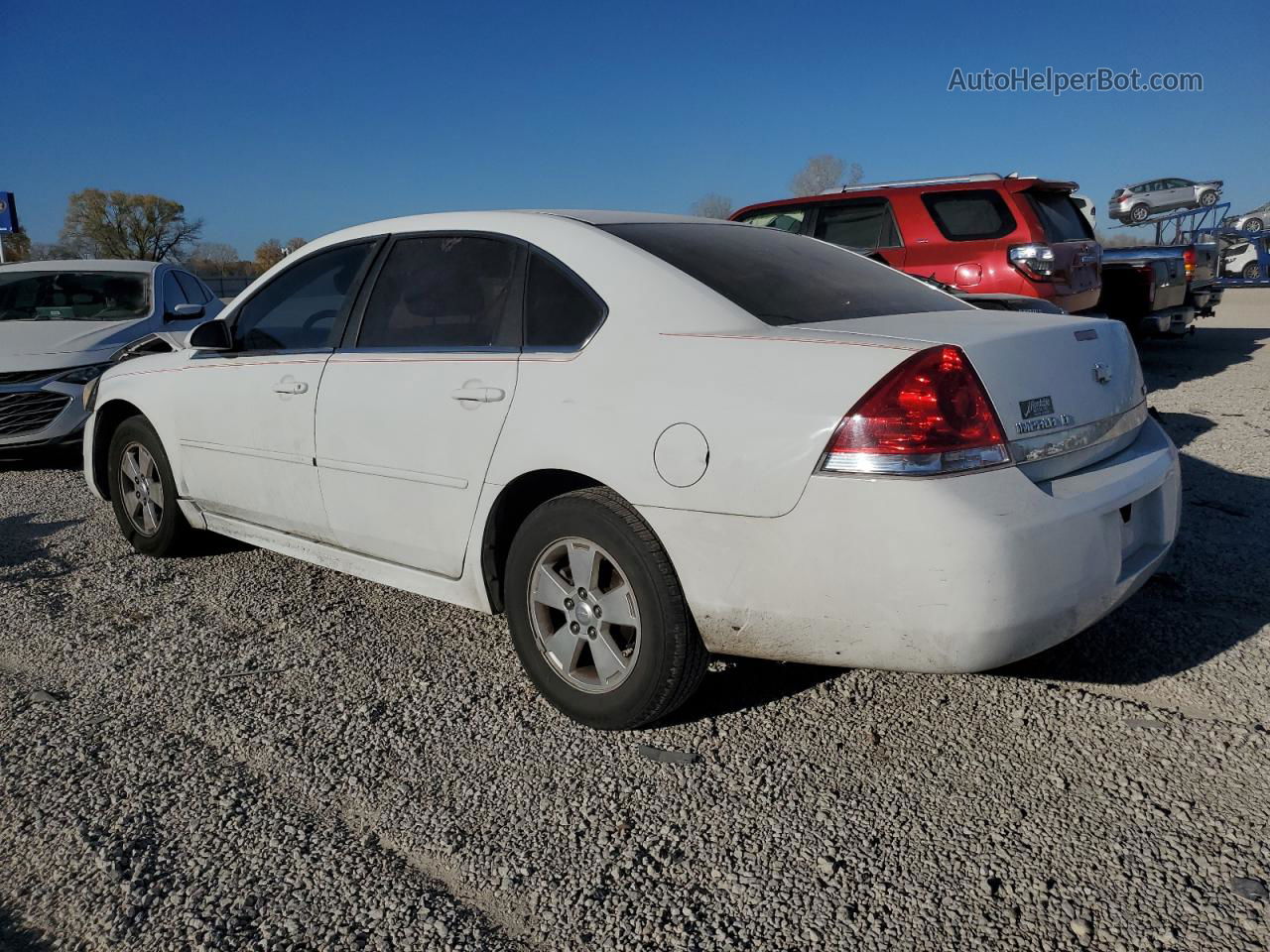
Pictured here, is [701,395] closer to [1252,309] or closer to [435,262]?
[435,262]

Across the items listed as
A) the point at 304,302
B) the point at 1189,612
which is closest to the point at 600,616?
the point at 304,302

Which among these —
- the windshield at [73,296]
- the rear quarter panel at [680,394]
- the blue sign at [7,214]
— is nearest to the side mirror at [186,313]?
the windshield at [73,296]

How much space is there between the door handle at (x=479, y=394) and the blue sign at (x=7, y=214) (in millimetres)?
25466

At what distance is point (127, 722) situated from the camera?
302cm

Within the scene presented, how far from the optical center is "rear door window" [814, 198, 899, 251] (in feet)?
29.3

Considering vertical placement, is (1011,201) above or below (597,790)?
above

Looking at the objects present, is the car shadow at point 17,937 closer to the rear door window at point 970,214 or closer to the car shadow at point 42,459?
the car shadow at point 42,459

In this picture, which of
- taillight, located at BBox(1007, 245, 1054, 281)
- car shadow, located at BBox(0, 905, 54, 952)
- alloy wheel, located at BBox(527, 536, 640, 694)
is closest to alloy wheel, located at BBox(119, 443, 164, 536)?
alloy wheel, located at BBox(527, 536, 640, 694)

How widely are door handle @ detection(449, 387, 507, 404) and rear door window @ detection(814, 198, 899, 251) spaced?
658 centimetres

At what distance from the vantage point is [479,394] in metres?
3.04

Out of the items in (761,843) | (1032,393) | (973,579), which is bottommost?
(761,843)

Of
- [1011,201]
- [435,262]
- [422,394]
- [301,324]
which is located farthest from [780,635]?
[1011,201]

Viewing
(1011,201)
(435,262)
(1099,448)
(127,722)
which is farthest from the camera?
(1011,201)

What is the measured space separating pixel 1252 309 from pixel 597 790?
2304 centimetres
